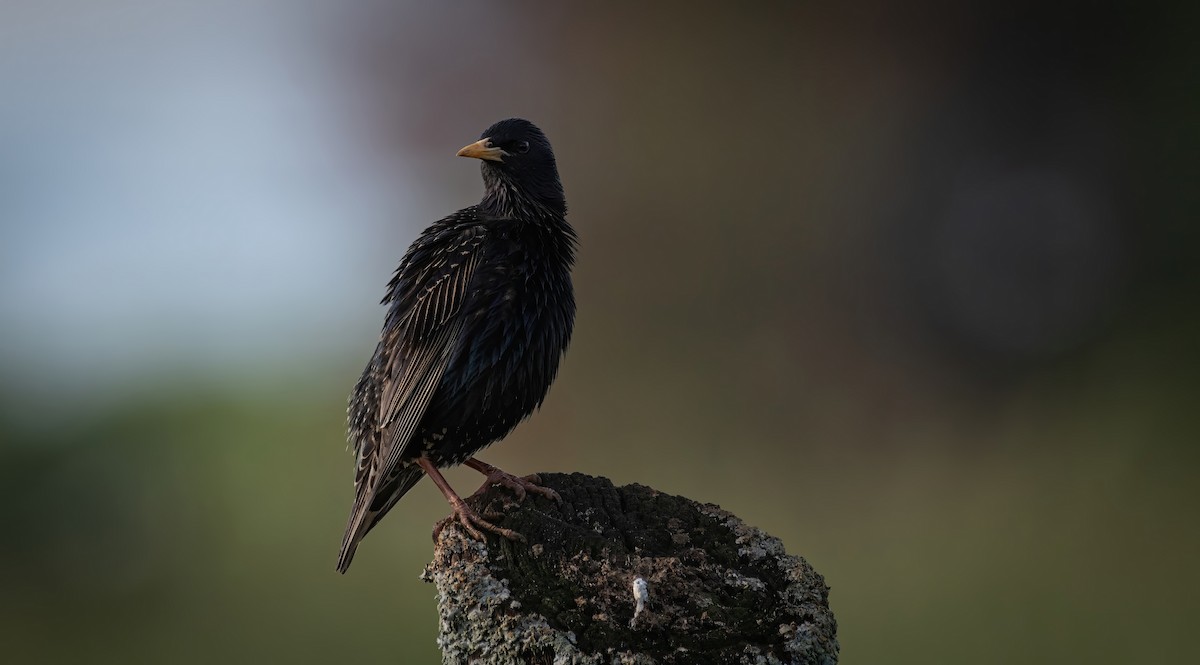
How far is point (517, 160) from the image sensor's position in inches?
192

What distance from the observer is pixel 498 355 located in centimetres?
427

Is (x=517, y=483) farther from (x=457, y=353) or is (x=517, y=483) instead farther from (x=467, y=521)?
(x=457, y=353)

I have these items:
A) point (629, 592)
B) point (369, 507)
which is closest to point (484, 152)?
point (369, 507)

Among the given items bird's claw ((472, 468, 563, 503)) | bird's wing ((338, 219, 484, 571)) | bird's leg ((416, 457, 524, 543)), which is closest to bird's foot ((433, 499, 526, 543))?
bird's leg ((416, 457, 524, 543))

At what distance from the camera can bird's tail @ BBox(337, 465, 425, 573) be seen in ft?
13.9

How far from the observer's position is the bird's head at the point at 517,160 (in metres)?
4.84

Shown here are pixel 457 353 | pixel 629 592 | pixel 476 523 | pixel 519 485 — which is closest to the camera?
pixel 629 592

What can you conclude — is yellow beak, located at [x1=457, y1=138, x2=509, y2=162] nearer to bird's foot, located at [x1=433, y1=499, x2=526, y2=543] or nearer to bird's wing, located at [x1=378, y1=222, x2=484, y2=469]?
bird's wing, located at [x1=378, y1=222, x2=484, y2=469]

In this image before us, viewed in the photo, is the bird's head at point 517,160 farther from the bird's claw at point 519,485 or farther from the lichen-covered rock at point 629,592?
the lichen-covered rock at point 629,592

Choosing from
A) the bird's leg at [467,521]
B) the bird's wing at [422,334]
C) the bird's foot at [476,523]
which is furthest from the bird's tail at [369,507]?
the bird's foot at [476,523]

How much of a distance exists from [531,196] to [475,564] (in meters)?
2.11

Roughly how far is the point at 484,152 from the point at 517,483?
180 cm

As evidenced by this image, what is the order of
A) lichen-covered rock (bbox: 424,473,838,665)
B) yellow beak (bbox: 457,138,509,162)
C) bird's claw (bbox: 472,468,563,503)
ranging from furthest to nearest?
1. yellow beak (bbox: 457,138,509,162)
2. bird's claw (bbox: 472,468,563,503)
3. lichen-covered rock (bbox: 424,473,838,665)

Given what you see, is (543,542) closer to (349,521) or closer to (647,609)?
(647,609)
